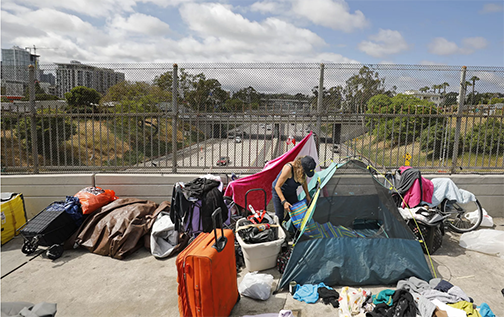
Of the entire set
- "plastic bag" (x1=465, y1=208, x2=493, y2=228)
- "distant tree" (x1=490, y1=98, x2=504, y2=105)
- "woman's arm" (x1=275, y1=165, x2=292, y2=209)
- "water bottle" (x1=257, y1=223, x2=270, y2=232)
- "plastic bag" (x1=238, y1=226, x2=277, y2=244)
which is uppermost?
"distant tree" (x1=490, y1=98, x2=504, y2=105)

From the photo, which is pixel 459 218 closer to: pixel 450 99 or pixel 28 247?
pixel 450 99

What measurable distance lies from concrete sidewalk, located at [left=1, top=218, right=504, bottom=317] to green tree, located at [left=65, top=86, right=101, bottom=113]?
2.61 metres

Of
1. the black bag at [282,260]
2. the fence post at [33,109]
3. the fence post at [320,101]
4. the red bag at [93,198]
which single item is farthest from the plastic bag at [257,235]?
the fence post at [33,109]

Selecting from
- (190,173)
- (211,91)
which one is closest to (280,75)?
(211,91)

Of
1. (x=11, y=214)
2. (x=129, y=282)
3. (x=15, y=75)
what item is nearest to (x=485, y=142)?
(x=129, y=282)

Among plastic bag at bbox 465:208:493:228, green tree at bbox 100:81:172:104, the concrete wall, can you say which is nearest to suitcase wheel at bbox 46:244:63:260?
the concrete wall

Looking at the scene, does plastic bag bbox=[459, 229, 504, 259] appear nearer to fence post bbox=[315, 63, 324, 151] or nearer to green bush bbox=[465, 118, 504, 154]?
green bush bbox=[465, 118, 504, 154]

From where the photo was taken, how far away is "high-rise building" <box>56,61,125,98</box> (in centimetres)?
661

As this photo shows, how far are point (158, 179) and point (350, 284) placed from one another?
3.97 m

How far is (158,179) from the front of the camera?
6.29 m

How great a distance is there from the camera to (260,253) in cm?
430

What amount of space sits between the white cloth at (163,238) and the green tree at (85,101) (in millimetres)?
2684

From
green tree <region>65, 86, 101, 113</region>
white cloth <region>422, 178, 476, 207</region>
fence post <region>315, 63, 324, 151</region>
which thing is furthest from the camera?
fence post <region>315, 63, 324, 151</region>

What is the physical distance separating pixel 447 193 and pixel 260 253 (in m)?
3.82
